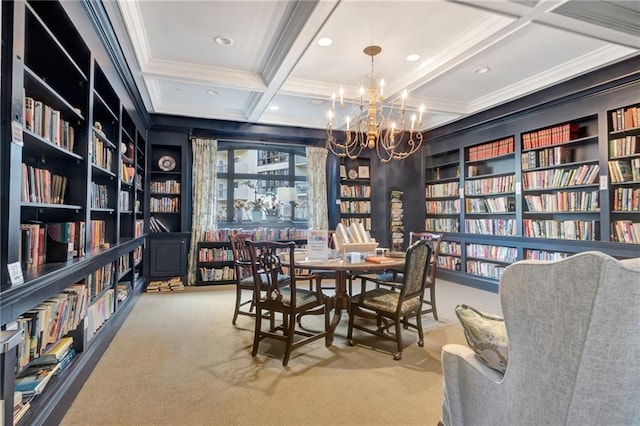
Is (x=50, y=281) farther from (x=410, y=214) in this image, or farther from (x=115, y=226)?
(x=410, y=214)

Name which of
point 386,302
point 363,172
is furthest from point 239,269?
point 363,172

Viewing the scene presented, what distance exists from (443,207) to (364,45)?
369 cm

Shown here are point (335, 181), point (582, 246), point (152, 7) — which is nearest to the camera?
point (152, 7)

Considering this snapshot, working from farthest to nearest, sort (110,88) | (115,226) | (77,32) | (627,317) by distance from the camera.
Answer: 1. (115,226)
2. (110,88)
3. (77,32)
4. (627,317)

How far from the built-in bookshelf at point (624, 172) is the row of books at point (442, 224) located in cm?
235

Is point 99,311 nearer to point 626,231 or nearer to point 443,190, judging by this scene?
point 626,231

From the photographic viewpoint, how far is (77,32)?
7.02 feet

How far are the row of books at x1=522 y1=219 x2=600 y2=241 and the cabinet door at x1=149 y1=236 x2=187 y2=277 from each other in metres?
4.99

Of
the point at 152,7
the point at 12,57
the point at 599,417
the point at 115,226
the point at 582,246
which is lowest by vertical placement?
the point at 599,417

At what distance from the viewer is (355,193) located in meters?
6.41

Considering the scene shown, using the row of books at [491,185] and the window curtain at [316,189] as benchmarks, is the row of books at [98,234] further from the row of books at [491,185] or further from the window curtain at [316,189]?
the row of books at [491,185]

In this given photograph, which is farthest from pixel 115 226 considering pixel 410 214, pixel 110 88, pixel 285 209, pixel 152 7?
pixel 410 214

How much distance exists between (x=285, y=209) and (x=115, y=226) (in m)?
3.31

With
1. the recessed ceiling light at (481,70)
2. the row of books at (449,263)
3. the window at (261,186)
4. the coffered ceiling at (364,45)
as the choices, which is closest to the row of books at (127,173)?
the coffered ceiling at (364,45)
